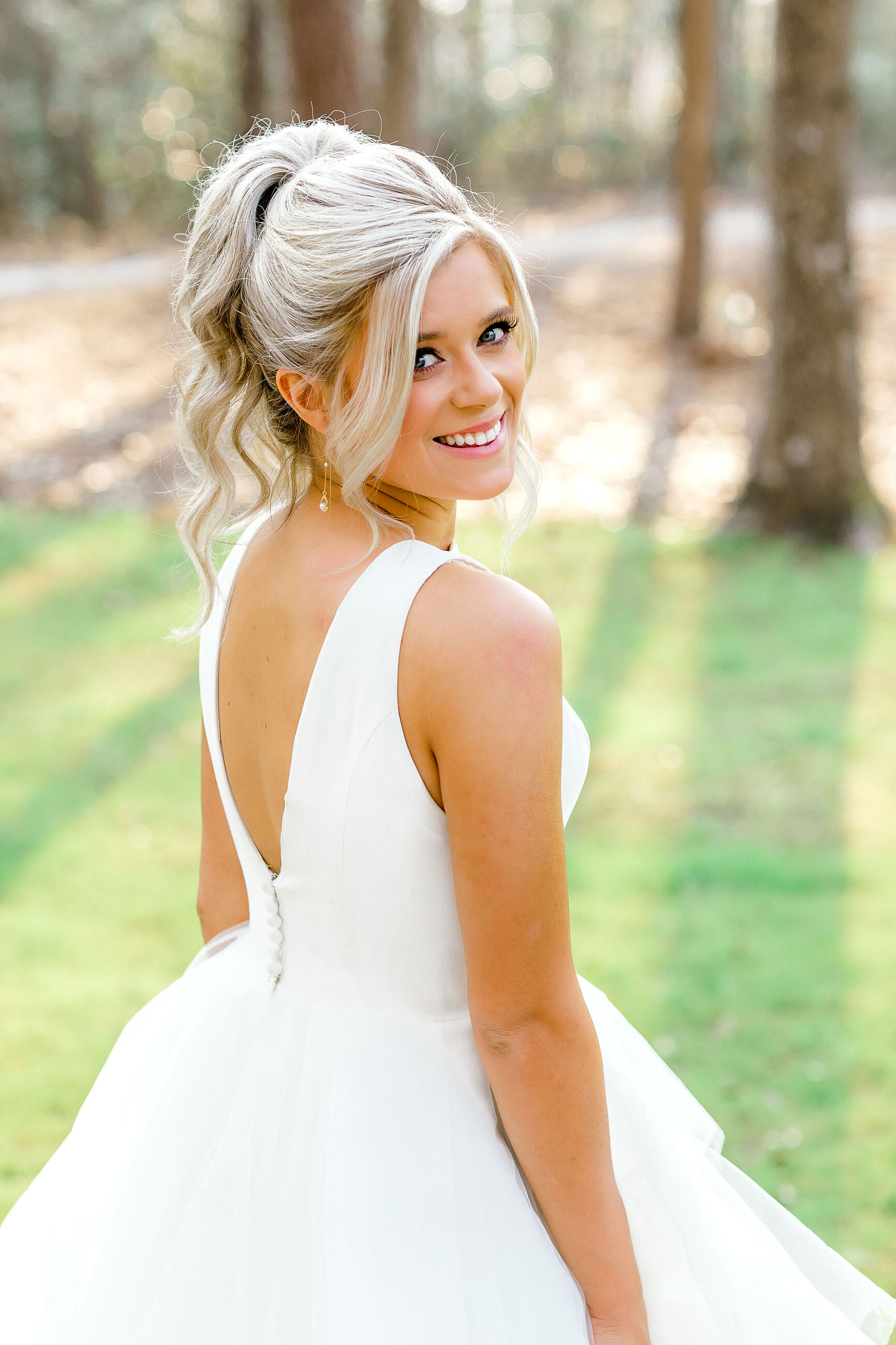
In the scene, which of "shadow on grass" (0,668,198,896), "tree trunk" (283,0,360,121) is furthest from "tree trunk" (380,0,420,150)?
"shadow on grass" (0,668,198,896)

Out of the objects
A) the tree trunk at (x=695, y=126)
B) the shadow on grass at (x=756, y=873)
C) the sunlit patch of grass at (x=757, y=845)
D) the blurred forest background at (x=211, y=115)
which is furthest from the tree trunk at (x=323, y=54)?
the blurred forest background at (x=211, y=115)

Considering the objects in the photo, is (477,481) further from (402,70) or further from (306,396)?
(402,70)

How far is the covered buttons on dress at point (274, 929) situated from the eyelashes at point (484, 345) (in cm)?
67

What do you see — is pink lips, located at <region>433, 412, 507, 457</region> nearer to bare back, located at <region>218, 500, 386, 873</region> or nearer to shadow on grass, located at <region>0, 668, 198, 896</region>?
bare back, located at <region>218, 500, 386, 873</region>

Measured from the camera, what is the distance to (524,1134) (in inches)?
55.1

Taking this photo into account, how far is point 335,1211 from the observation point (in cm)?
141

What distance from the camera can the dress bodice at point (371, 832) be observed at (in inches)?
53.4

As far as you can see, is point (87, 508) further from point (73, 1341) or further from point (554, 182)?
point (554, 182)

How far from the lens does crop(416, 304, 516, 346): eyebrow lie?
54.5 inches

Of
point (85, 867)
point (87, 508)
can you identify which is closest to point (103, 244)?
point (87, 508)

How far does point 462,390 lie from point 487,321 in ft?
0.29

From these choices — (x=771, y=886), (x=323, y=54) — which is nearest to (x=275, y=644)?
(x=771, y=886)

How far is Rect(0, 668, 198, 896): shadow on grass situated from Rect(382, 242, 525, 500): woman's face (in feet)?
12.3

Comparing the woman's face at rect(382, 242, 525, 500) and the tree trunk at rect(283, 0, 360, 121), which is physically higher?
the tree trunk at rect(283, 0, 360, 121)
